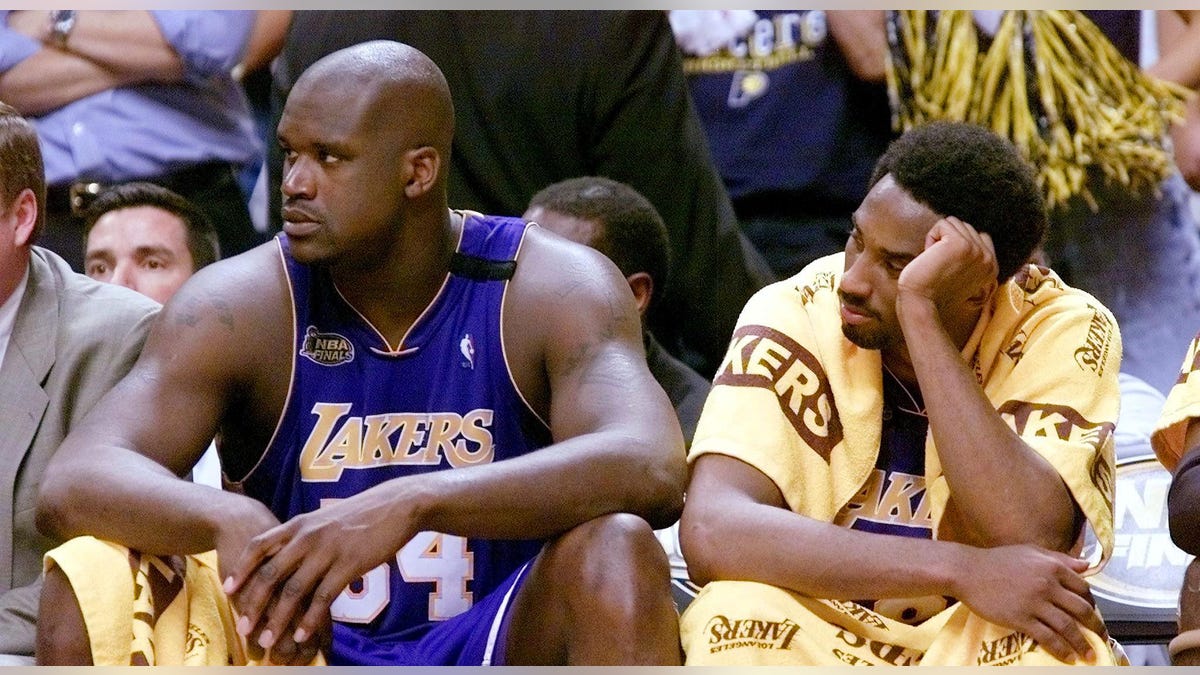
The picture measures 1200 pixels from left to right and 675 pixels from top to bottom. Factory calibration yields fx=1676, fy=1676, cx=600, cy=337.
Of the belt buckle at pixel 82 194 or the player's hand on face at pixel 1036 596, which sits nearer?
the player's hand on face at pixel 1036 596

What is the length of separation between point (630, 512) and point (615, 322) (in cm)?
39

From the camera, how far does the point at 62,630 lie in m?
2.42

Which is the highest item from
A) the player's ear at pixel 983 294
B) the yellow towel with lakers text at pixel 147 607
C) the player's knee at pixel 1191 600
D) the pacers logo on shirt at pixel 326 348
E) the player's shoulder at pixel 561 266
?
the player's shoulder at pixel 561 266

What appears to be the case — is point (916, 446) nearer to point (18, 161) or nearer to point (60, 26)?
point (18, 161)

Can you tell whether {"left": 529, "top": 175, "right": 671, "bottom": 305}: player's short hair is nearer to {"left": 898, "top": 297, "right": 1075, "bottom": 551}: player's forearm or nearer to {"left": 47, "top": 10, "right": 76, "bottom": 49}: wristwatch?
{"left": 898, "top": 297, "right": 1075, "bottom": 551}: player's forearm

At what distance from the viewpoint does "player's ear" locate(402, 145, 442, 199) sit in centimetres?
289

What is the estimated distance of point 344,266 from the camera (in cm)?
288

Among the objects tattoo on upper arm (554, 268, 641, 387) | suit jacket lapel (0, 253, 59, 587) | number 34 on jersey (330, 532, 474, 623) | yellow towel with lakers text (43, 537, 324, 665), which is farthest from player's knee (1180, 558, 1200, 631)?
suit jacket lapel (0, 253, 59, 587)

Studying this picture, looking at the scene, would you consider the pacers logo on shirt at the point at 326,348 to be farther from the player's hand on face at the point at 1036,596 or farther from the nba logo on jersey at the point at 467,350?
the player's hand on face at the point at 1036,596

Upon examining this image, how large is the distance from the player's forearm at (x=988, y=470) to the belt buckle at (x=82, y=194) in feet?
8.57

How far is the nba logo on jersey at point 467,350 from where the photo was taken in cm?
288

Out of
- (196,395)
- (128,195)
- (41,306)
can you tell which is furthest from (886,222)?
(128,195)

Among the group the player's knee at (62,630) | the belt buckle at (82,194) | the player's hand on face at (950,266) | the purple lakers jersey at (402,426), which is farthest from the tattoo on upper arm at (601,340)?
the belt buckle at (82,194)

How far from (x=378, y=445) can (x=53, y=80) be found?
221cm
